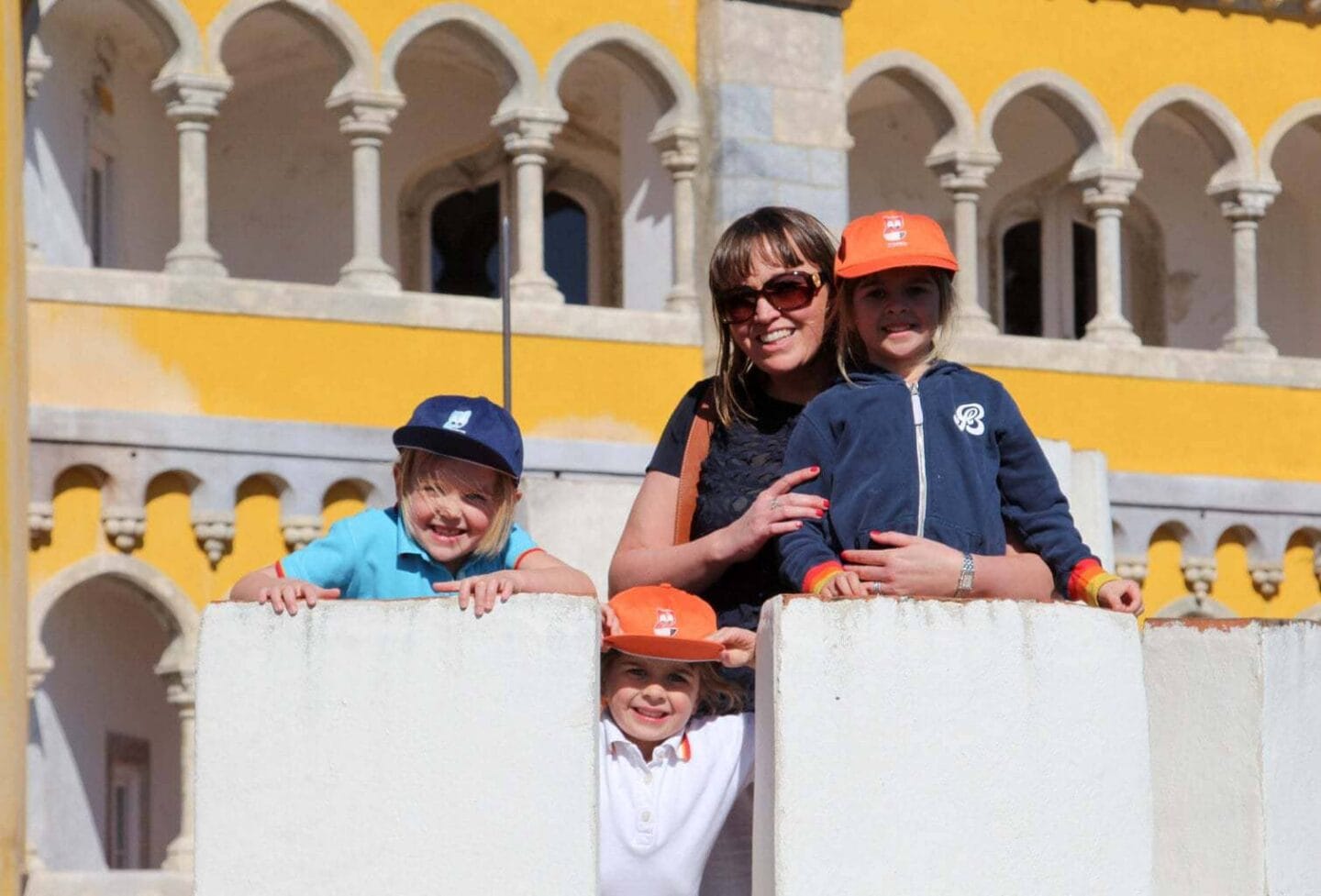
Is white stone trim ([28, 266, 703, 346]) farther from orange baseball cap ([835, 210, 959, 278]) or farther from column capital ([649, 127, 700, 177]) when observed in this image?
orange baseball cap ([835, 210, 959, 278])

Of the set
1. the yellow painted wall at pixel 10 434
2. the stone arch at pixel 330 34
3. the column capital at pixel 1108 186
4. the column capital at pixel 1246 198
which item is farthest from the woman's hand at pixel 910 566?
the column capital at pixel 1246 198

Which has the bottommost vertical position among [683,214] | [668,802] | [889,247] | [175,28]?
[668,802]

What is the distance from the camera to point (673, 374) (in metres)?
18.4

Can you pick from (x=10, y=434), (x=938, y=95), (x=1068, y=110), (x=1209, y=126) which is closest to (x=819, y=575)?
(x=10, y=434)

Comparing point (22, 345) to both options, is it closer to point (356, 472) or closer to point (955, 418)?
point (356, 472)

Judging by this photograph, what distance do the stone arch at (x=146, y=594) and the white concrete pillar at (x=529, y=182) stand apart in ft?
7.78

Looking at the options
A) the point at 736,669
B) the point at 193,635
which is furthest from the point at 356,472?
the point at 736,669

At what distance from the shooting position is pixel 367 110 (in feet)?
60.5

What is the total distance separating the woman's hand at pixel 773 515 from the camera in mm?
5191

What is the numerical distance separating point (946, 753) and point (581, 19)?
47.1 feet

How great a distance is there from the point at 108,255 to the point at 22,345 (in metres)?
6.52

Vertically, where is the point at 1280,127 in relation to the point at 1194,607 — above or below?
above

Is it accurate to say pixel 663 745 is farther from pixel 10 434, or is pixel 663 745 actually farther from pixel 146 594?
pixel 146 594

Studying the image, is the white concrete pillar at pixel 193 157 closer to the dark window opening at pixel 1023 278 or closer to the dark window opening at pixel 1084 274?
the dark window opening at pixel 1023 278
